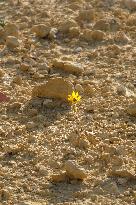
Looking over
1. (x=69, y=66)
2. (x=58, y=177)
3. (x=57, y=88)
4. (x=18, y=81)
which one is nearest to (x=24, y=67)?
(x=18, y=81)

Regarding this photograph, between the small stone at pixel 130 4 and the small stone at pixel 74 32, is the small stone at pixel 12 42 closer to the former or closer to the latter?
the small stone at pixel 74 32

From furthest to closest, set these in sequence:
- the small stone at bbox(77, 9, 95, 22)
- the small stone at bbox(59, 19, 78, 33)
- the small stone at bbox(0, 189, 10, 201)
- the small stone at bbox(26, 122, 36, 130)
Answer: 1. the small stone at bbox(77, 9, 95, 22)
2. the small stone at bbox(59, 19, 78, 33)
3. the small stone at bbox(26, 122, 36, 130)
4. the small stone at bbox(0, 189, 10, 201)

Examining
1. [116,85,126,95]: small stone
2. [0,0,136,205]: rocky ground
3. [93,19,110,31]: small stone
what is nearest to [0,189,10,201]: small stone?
[0,0,136,205]: rocky ground

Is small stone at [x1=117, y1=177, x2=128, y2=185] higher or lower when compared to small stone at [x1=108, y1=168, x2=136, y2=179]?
lower

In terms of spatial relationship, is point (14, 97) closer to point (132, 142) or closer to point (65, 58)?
point (65, 58)

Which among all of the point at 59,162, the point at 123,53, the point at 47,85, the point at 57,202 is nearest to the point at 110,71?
the point at 123,53

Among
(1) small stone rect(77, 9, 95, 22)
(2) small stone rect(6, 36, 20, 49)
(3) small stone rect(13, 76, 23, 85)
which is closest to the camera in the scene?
(3) small stone rect(13, 76, 23, 85)

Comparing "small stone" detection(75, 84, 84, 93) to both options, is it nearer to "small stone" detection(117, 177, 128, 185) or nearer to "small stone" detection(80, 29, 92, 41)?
"small stone" detection(80, 29, 92, 41)

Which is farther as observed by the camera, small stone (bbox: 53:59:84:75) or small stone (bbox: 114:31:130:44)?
small stone (bbox: 114:31:130:44)
